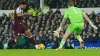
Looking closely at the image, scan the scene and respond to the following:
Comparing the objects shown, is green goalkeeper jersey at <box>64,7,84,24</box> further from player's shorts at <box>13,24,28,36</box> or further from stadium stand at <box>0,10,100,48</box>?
stadium stand at <box>0,10,100,48</box>

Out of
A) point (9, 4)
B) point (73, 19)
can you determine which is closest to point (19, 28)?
point (73, 19)

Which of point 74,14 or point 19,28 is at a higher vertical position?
point 74,14

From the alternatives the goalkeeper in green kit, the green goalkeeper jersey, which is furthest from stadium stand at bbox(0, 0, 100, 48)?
the green goalkeeper jersey

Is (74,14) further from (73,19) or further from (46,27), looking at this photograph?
(46,27)

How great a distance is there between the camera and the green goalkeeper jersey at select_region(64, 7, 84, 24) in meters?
14.0

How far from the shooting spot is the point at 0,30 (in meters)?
24.5

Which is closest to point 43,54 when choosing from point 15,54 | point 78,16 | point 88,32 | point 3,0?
point 15,54

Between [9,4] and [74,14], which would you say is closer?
[74,14]

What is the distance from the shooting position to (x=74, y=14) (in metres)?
14.1

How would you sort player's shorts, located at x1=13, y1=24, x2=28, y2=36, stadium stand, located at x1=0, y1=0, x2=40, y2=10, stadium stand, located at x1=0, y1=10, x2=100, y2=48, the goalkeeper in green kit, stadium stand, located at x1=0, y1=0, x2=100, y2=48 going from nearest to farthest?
the goalkeeper in green kit
player's shorts, located at x1=13, y1=24, x2=28, y2=36
stadium stand, located at x1=0, y1=0, x2=100, y2=48
stadium stand, located at x1=0, y1=10, x2=100, y2=48
stadium stand, located at x1=0, y1=0, x2=40, y2=10

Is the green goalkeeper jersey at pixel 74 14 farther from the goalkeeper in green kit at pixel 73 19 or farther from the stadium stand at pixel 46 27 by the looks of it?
the stadium stand at pixel 46 27

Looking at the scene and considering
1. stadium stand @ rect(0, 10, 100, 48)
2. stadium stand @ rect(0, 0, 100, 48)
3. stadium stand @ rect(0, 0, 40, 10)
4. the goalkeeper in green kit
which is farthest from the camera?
stadium stand @ rect(0, 0, 40, 10)

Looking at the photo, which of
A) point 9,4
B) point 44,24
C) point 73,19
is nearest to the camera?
point 73,19

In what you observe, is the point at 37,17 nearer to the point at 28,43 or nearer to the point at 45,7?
the point at 45,7
